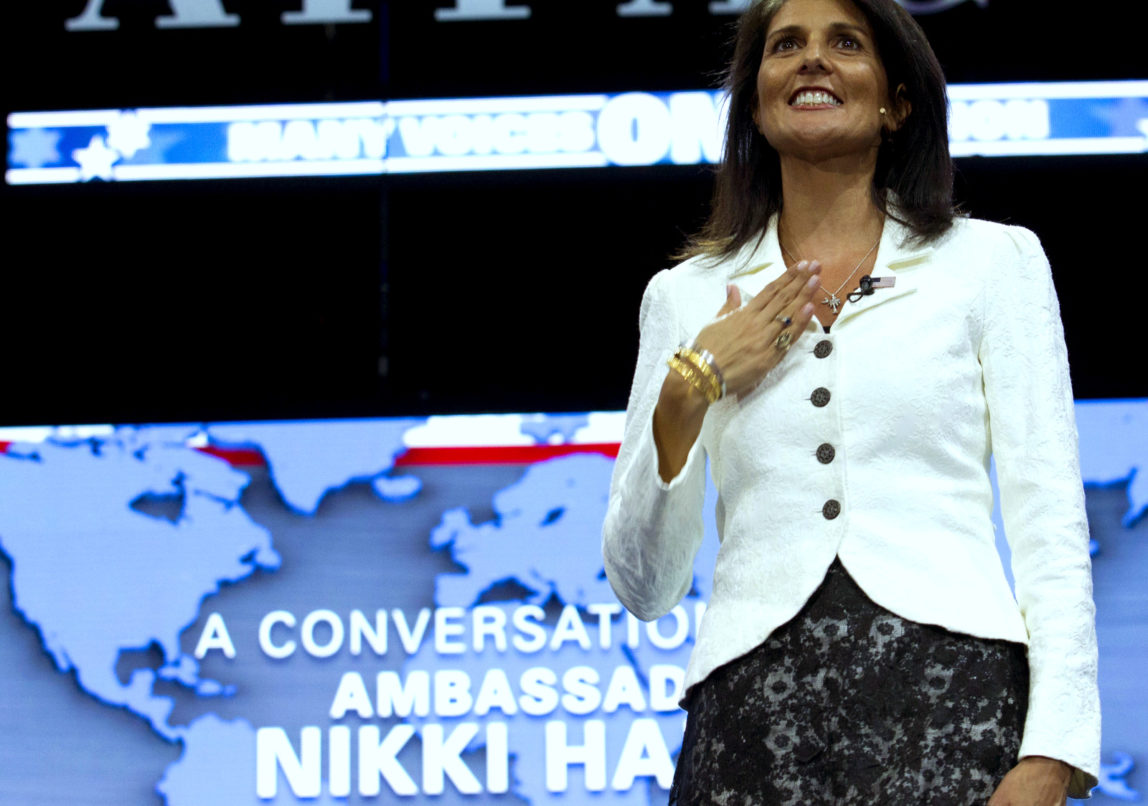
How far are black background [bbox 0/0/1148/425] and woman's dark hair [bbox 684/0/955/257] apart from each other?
222cm

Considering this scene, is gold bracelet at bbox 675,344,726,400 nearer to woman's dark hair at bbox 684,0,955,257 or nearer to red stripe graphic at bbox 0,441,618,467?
woman's dark hair at bbox 684,0,955,257

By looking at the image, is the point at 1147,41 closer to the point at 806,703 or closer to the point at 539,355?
the point at 539,355

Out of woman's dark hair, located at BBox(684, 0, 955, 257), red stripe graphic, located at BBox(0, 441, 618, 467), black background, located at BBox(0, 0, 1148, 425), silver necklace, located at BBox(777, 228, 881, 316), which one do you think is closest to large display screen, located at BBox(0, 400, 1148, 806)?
red stripe graphic, located at BBox(0, 441, 618, 467)

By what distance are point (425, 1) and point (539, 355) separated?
100 cm

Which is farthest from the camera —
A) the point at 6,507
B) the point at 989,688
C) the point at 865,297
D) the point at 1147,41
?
the point at 1147,41

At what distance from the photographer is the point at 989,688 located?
1306 mm

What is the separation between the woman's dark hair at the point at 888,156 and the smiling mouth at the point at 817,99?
9 centimetres

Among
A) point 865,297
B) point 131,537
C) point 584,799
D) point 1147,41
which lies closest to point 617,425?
point 584,799

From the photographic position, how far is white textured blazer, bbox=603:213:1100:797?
1331 millimetres

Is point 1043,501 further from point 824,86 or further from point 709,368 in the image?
point 824,86

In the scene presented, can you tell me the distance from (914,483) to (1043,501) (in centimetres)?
11

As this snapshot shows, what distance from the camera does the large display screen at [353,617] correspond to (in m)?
3.49

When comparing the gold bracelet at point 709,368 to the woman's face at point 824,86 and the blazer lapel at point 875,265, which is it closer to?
the blazer lapel at point 875,265

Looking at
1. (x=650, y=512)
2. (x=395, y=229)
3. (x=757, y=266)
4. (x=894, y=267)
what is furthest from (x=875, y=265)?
(x=395, y=229)
